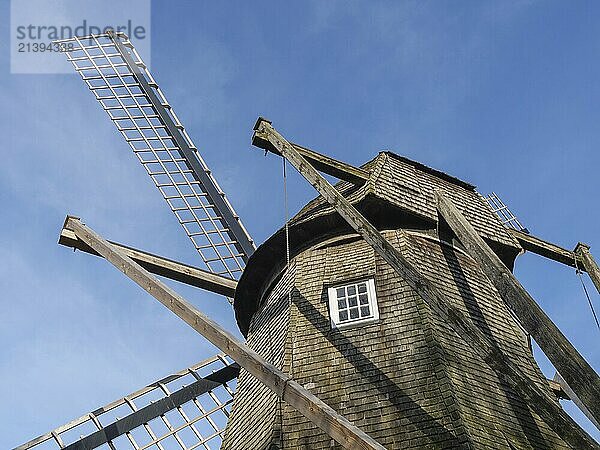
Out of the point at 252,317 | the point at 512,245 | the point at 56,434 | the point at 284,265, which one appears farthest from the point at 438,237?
the point at 56,434

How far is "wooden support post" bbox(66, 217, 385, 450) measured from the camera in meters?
5.66

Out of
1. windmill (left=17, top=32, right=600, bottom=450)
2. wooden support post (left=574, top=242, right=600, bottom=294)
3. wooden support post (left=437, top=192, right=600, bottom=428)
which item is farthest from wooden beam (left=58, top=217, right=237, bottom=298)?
wooden support post (left=574, top=242, right=600, bottom=294)

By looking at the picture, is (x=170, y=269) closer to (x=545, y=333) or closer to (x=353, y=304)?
(x=353, y=304)

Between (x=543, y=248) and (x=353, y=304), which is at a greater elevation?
(x=543, y=248)

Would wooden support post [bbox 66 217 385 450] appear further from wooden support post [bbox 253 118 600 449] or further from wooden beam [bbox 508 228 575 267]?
wooden beam [bbox 508 228 575 267]

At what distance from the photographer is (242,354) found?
22.1ft

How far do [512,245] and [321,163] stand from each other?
2655 mm

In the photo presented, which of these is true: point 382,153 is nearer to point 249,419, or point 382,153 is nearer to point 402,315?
point 402,315

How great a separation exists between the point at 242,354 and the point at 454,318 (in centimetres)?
183

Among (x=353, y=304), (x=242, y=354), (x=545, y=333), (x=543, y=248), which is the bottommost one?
(x=545, y=333)

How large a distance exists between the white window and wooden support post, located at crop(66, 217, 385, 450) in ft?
4.93

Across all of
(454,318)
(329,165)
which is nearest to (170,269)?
(329,165)

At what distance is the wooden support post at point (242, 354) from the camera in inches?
223

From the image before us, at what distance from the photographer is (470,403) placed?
7164 mm
